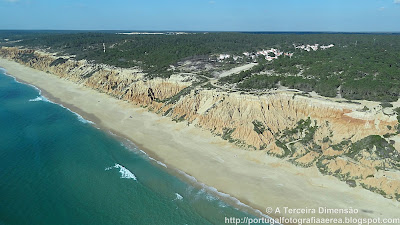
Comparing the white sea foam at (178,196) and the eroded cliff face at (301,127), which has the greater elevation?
the eroded cliff face at (301,127)

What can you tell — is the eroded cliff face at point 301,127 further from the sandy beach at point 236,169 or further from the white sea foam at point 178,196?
the white sea foam at point 178,196

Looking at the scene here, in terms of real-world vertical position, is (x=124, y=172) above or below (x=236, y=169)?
below

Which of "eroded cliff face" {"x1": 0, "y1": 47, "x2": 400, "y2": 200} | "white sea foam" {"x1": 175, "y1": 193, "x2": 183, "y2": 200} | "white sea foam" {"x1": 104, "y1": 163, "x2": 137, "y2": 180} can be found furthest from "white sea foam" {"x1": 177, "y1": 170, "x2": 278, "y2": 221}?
"eroded cliff face" {"x1": 0, "y1": 47, "x2": 400, "y2": 200}

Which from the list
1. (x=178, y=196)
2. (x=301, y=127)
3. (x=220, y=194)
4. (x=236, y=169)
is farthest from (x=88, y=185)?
(x=301, y=127)

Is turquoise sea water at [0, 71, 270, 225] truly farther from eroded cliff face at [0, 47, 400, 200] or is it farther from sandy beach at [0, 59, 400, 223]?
eroded cliff face at [0, 47, 400, 200]

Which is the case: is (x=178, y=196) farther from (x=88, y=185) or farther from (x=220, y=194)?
(x=88, y=185)

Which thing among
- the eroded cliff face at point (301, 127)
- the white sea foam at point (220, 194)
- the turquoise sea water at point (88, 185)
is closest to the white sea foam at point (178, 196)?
the turquoise sea water at point (88, 185)
